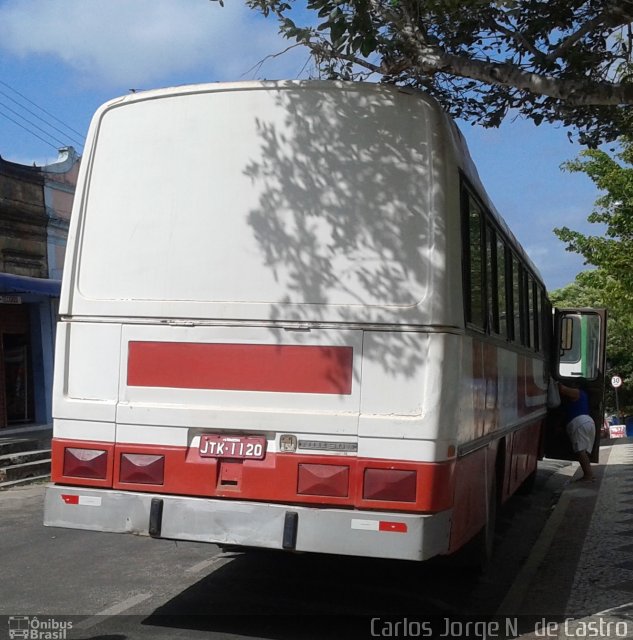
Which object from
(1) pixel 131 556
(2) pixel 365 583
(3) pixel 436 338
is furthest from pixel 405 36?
(1) pixel 131 556

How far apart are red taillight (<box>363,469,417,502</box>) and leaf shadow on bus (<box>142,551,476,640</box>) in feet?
3.61

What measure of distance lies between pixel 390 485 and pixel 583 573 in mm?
3015

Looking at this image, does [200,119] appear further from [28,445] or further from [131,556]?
[28,445]

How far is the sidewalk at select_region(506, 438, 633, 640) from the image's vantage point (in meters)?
5.80

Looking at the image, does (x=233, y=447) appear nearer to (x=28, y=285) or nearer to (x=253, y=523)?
(x=253, y=523)

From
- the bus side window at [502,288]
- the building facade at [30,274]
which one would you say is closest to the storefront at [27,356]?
the building facade at [30,274]

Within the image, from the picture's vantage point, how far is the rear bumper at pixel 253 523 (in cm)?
496

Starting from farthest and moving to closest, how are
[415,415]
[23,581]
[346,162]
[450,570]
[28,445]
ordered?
[28,445]
[450,570]
[23,581]
[346,162]
[415,415]

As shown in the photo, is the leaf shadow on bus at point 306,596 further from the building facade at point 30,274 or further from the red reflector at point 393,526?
the building facade at point 30,274

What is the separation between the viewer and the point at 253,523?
5152 mm

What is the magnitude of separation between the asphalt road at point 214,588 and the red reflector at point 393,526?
0.99 metres

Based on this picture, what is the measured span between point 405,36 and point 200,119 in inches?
89.3

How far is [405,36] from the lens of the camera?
7117 mm

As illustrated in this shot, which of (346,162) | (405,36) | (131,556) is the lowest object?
(131,556)
